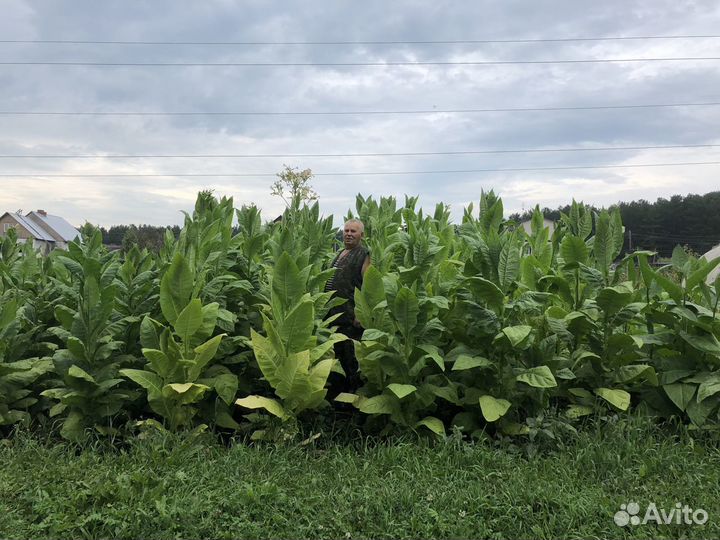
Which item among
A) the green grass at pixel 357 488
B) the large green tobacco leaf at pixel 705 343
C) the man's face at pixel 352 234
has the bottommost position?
the green grass at pixel 357 488

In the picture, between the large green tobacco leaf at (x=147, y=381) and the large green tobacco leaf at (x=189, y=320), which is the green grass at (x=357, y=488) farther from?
the large green tobacco leaf at (x=189, y=320)

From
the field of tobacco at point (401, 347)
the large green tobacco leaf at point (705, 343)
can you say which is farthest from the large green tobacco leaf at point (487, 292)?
the large green tobacco leaf at point (705, 343)

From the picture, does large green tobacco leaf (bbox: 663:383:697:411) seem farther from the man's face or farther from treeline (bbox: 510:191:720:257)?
treeline (bbox: 510:191:720:257)

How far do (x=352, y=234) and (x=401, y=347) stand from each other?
173 centimetres

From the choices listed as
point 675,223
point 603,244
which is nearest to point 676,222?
point 675,223

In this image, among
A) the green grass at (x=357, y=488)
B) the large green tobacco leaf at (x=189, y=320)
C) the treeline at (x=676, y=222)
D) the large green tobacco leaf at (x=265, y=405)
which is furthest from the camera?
the treeline at (x=676, y=222)

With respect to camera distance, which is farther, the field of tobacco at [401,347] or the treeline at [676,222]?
the treeline at [676,222]

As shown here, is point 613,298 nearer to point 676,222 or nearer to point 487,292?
point 487,292

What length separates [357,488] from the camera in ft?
11.8

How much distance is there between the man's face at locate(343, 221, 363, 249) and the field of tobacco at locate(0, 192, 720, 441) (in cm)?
78

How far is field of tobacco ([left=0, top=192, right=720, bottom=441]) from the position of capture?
13.9 feet

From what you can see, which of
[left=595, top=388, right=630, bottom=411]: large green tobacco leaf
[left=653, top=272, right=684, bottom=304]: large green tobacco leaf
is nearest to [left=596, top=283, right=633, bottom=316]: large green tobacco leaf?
[left=653, top=272, right=684, bottom=304]: large green tobacco leaf

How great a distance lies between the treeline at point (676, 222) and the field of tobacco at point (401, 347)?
61.9 meters

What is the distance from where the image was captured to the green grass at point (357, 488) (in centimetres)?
322
